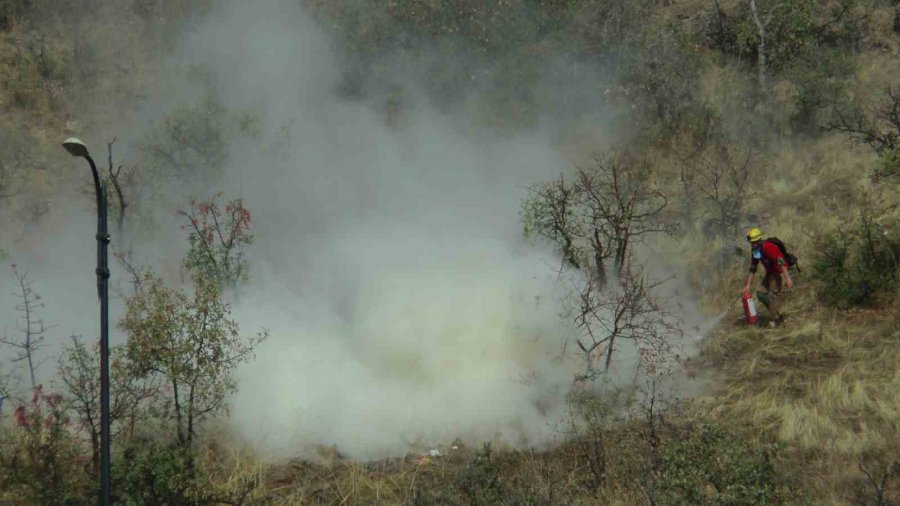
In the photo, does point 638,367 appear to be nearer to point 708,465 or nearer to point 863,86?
point 708,465

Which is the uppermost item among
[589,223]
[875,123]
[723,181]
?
[875,123]

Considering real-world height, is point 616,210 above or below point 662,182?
below

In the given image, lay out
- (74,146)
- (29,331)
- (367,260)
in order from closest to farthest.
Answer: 1. (74,146)
2. (29,331)
3. (367,260)

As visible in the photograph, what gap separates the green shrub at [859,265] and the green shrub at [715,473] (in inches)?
172

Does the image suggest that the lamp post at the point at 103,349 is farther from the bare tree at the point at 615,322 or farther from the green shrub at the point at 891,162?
the green shrub at the point at 891,162

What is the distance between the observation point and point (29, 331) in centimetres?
1018

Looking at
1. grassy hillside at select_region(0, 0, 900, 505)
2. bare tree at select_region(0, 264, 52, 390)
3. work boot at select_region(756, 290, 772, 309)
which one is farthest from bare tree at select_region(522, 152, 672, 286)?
bare tree at select_region(0, 264, 52, 390)

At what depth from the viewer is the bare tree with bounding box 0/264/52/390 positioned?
380 inches

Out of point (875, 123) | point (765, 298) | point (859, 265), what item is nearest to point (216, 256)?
point (765, 298)

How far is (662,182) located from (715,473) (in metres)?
A: 8.62

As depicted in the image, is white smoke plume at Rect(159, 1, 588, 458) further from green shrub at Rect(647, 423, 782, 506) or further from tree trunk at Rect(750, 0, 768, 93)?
tree trunk at Rect(750, 0, 768, 93)

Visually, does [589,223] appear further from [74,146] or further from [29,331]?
[74,146]

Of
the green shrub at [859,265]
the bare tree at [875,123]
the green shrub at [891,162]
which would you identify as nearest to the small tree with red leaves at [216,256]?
the green shrub at [859,265]

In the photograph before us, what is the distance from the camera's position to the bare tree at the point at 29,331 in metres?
9.64
